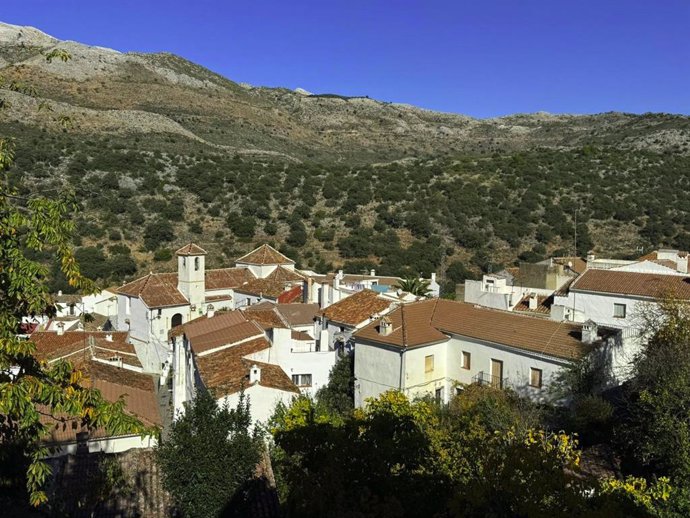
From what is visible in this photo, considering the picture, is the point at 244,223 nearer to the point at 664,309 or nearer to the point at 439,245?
the point at 439,245

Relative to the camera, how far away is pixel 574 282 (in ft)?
89.8

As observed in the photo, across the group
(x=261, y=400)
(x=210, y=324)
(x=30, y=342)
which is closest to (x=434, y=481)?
(x=30, y=342)

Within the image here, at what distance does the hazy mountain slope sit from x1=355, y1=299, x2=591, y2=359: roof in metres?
52.7

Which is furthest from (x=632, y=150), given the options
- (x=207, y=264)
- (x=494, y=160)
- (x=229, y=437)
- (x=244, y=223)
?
(x=229, y=437)

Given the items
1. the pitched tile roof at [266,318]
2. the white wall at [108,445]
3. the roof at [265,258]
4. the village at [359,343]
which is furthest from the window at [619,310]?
the roof at [265,258]

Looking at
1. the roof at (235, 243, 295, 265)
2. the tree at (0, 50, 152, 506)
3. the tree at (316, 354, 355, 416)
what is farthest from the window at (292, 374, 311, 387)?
the roof at (235, 243, 295, 265)

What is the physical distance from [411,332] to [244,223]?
107 feet

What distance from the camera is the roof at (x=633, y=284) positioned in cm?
2427

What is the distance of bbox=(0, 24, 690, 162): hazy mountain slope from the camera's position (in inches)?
2857

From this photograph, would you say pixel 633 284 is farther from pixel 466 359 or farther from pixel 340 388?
pixel 340 388

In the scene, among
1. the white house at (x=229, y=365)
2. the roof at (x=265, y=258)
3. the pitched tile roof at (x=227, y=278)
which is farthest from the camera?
the roof at (x=265, y=258)

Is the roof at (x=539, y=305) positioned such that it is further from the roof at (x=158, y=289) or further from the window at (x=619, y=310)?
the roof at (x=158, y=289)

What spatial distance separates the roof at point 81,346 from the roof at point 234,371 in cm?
660

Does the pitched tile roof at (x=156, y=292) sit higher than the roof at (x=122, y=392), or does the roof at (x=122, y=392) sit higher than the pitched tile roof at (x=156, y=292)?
the pitched tile roof at (x=156, y=292)
